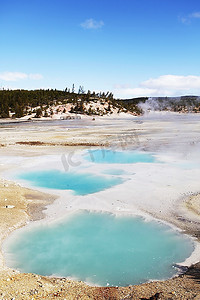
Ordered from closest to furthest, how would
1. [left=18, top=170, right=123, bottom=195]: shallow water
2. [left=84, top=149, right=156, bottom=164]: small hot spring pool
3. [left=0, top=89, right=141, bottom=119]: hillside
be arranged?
[left=18, top=170, right=123, bottom=195]: shallow water, [left=84, top=149, right=156, bottom=164]: small hot spring pool, [left=0, top=89, right=141, bottom=119]: hillside

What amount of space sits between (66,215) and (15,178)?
15.3ft

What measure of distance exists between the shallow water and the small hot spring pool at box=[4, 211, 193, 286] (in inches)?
109

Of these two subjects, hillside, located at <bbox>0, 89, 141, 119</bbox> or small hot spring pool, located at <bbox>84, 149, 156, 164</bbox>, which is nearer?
small hot spring pool, located at <bbox>84, 149, 156, 164</bbox>

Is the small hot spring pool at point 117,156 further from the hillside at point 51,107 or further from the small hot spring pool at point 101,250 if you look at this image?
the hillside at point 51,107

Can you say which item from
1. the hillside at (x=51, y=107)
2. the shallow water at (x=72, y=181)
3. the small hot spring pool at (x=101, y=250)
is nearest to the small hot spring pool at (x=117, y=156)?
the shallow water at (x=72, y=181)

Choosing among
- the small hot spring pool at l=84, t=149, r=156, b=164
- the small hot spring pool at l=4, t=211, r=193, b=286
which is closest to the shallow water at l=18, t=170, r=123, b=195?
the small hot spring pool at l=4, t=211, r=193, b=286

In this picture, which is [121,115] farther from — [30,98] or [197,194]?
[197,194]

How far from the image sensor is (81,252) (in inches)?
238

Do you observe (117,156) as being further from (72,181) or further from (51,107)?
(51,107)

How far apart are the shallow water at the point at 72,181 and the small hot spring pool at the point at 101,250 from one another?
2.78 meters

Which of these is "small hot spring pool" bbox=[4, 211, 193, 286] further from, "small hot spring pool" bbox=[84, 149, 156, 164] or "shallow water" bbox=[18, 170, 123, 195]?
"small hot spring pool" bbox=[84, 149, 156, 164]

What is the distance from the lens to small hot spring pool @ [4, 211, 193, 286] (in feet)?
17.4

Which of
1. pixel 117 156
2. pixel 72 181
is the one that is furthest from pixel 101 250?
pixel 117 156

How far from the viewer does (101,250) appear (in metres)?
6.14
